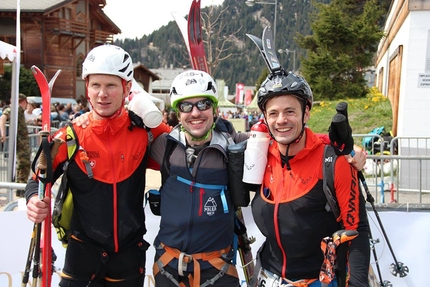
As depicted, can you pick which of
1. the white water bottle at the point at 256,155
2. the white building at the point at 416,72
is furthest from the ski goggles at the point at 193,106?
the white building at the point at 416,72

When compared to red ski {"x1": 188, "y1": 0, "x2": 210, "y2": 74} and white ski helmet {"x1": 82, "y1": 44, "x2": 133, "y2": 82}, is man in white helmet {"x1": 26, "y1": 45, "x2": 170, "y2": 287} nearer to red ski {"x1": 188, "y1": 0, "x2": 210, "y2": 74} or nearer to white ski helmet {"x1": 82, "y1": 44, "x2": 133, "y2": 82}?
white ski helmet {"x1": 82, "y1": 44, "x2": 133, "y2": 82}

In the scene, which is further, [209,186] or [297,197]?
[209,186]

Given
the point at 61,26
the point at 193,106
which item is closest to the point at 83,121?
the point at 193,106

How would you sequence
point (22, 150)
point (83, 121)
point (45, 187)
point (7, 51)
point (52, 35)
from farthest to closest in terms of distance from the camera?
point (52, 35)
point (22, 150)
point (7, 51)
point (83, 121)
point (45, 187)

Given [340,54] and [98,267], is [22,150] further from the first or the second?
[340,54]

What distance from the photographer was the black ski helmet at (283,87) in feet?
9.16

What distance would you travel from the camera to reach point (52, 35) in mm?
37938

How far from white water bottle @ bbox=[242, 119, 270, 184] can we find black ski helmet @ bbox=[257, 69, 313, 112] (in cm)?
23

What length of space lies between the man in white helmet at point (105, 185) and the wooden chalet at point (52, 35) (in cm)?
3408

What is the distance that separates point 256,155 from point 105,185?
1138mm

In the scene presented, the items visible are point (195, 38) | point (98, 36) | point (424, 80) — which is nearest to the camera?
point (195, 38)

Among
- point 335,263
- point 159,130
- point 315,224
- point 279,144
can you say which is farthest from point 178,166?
point 335,263

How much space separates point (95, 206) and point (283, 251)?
1.40m

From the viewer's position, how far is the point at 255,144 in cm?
305
